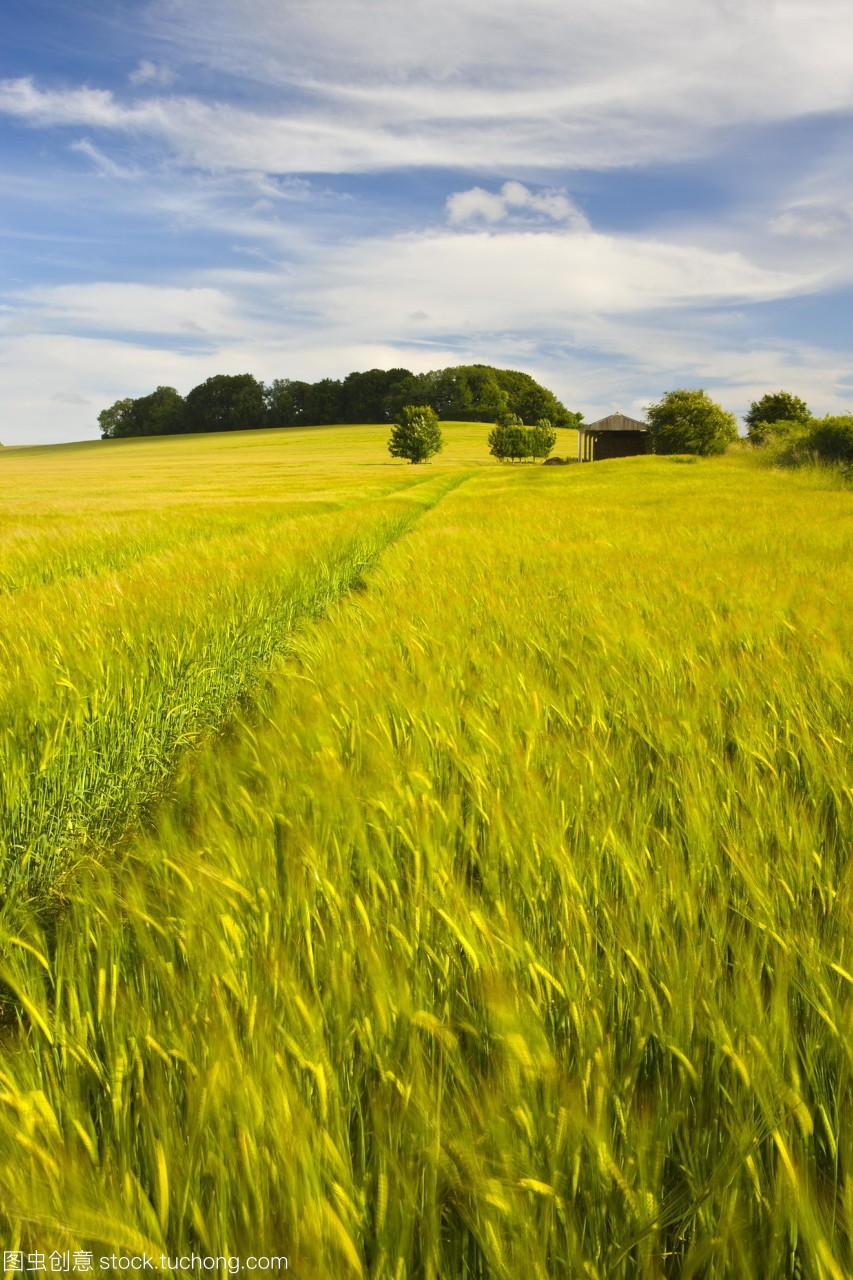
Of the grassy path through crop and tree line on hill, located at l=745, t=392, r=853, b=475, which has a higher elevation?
tree line on hill, located at l=745, t=392, r=853, b=475

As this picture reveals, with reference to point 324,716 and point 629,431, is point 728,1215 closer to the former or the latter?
point 324,716

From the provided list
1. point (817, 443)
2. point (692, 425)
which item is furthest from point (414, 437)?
point (817, 443)

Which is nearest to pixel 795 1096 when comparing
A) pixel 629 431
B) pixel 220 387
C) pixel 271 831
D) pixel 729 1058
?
pixel 729 1058

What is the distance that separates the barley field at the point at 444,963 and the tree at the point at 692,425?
42285 mm

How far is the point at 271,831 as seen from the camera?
1.57 m

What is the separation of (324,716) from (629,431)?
2511 inches

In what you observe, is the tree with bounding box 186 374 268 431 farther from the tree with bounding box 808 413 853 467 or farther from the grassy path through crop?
the grassy path through crop

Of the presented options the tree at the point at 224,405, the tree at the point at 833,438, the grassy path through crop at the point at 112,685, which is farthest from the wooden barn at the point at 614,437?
the tree at the point at 224,405

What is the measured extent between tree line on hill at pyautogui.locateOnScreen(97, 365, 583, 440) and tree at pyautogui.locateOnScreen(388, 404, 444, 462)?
152 ft

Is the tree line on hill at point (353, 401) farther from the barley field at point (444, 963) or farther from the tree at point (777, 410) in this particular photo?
the barley field at point (444, 963)

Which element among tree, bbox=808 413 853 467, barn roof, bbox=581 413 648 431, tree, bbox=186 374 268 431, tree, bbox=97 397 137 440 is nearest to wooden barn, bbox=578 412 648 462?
barn roof, bbox=581 413 648 431

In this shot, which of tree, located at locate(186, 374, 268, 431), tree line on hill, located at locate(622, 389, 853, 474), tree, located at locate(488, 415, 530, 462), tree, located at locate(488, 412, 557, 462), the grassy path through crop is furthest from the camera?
tree, located at locate(186, 374, 268, 431)

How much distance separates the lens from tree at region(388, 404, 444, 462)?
65.7 metres

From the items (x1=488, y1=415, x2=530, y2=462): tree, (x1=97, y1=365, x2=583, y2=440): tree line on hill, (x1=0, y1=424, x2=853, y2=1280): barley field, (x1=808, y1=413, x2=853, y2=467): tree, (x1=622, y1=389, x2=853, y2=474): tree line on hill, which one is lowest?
(x1=0, y1=424, x2=853, y2=1280): barley field
